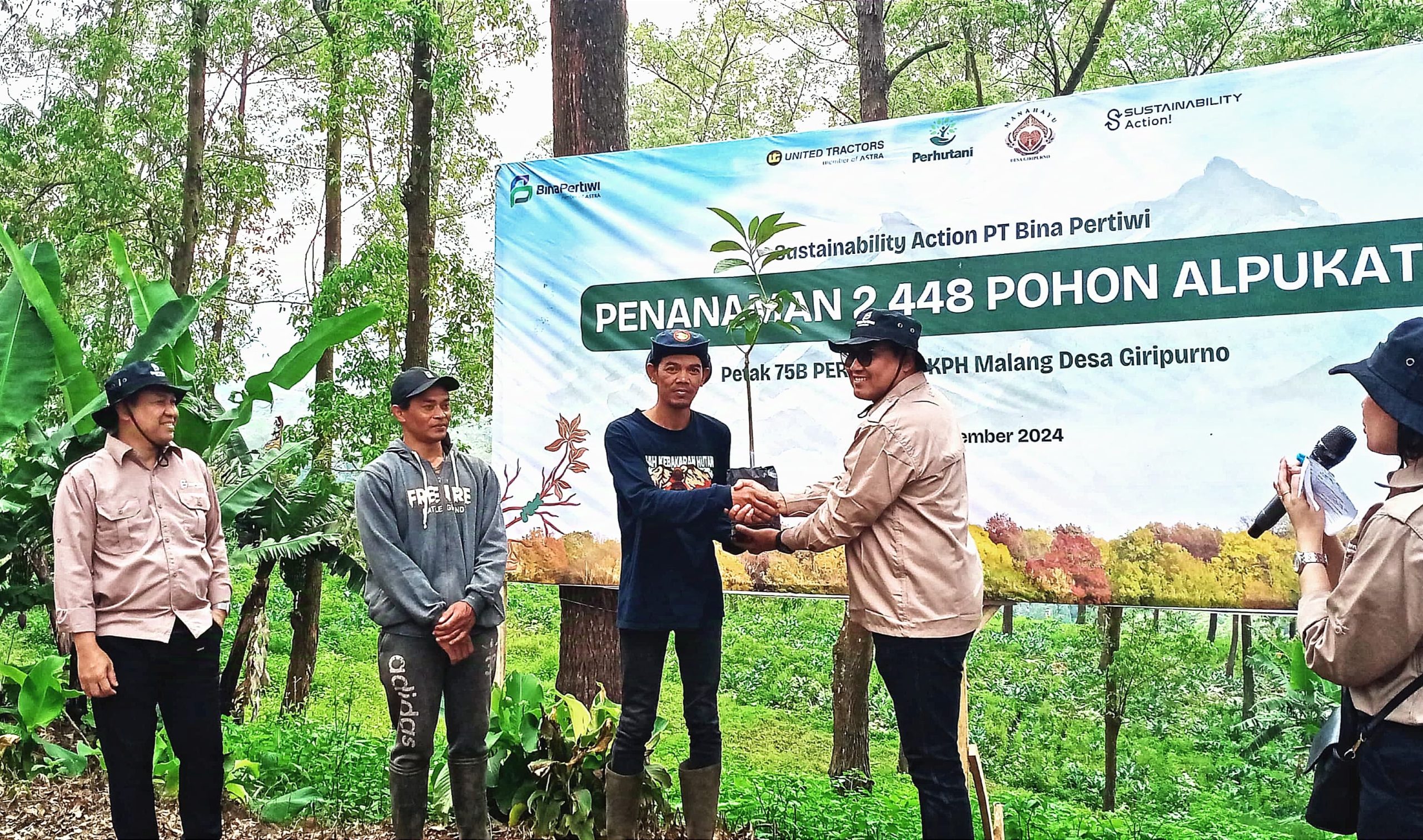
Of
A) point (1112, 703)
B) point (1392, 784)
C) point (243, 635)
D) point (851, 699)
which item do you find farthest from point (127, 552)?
point (1112, 703)

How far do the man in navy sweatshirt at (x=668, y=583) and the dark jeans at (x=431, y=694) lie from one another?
0.45 metres

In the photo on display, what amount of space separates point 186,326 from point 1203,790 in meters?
10.2

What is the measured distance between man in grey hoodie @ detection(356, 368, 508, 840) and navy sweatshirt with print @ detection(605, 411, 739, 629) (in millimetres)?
452

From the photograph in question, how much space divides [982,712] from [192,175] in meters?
10.6

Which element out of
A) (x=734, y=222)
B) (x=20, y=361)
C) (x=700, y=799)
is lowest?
(x=700, y=799)

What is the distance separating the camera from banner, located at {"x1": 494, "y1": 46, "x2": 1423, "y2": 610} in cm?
364

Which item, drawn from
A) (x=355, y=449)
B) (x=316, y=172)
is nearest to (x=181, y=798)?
(x=355, y=449)

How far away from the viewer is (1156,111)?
389 centimetres

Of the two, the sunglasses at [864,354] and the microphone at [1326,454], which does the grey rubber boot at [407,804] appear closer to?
the sunglasses at [864,354]

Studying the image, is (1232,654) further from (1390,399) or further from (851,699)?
(1390,399)

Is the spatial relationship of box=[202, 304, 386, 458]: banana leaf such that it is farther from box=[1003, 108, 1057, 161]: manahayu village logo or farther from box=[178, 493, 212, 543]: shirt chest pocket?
box=[1003, 108, 1057, 161]: manahayu village logo

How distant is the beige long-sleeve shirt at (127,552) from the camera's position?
121 inches

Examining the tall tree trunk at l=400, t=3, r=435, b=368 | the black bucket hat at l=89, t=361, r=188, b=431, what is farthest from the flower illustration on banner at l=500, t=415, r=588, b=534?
the tall tree trunk at l=400, t=3, r=435, b=368

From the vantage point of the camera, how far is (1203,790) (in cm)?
1055
